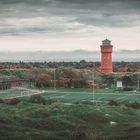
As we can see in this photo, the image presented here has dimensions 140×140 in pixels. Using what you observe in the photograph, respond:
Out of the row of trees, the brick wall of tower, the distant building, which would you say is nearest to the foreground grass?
the distant building

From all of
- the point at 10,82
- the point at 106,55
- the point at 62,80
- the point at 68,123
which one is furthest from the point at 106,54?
the point at 68,123

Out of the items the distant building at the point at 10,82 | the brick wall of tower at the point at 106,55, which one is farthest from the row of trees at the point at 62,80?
the brick wall of tower at the point at 106,55

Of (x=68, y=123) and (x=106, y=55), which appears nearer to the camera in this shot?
(x=68, y=123)

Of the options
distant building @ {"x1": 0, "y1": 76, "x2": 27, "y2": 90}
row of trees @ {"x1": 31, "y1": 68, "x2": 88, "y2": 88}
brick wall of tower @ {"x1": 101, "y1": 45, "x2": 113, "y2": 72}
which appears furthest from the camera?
brick wall of tower @ {"x1": 101, "y1": 45, "x2": 113, "y2": 72}

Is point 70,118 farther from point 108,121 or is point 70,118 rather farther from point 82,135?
point 82,135

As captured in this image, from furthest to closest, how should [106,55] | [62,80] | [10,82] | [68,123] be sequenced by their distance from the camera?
[106,55] < [62,80] < [10,82] < [68,123]

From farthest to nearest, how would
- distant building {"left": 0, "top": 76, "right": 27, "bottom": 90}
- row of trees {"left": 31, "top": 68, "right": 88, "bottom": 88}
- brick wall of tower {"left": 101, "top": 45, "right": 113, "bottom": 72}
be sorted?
1. brick wall of tower {"left": 101, "top": 45, "right": 113, "bottom": 72}
2. row of trees {"left": 31, "top": 68, "right": 88, "bottom": 88}
3. distant building {"left": 0, "top": 76, "right": 27, "bottom": 90}

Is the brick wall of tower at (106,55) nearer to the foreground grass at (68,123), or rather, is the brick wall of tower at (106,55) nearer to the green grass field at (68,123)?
the green grass field at (68,123)

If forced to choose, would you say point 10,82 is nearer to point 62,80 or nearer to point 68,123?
point 62,80

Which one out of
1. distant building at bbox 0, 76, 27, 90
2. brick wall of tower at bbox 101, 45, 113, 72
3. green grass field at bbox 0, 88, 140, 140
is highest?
brick wall of tower at bbox 101, 45, 113, 72

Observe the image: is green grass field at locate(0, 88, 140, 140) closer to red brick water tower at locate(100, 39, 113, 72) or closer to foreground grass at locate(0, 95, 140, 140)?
foreground grass at locate(0, 95, 140, 140)

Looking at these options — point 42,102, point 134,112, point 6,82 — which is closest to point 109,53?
point 6,82
